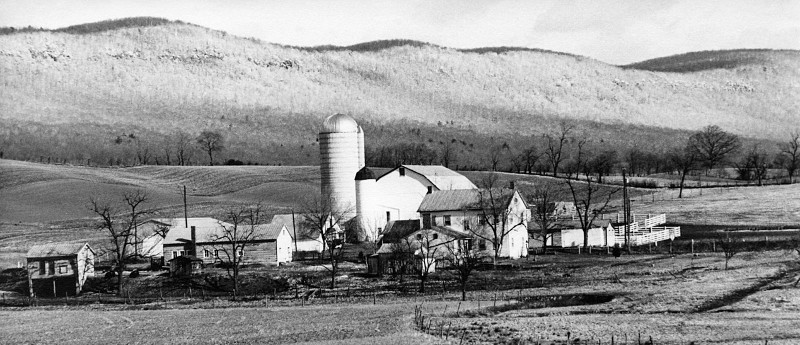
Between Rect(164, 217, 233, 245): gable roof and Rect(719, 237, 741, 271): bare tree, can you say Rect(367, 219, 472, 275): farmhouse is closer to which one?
Rect(164, 217, 233, 245): gable roof

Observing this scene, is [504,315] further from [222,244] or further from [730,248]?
[222,244]

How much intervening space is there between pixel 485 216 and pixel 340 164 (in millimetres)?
22478

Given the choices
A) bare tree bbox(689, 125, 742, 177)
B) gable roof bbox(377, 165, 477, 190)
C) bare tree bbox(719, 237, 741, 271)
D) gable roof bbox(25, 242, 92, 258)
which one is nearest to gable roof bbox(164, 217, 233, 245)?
gable roof bbox(25, 242, 92, 258)

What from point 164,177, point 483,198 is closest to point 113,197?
point 164,177

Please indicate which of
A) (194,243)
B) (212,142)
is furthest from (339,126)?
(212,142)

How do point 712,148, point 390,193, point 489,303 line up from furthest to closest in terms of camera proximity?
point 712,148, point 390,193, point 489,303

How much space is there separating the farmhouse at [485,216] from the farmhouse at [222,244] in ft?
30.5

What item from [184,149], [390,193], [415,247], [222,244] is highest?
[184,149]

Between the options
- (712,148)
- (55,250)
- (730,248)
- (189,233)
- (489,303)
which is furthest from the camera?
(712,148)

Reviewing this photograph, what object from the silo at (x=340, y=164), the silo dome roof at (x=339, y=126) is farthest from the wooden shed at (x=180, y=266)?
the silo dome roof at (x=339, y=126)

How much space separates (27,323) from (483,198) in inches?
1352

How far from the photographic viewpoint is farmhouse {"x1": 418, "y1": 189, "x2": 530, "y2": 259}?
71.4 m

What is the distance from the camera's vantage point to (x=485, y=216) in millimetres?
71125

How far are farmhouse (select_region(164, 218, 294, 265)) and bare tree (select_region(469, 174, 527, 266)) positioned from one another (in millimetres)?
12157
